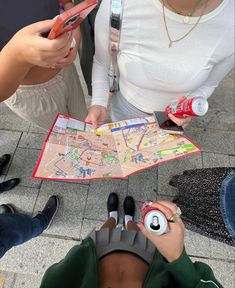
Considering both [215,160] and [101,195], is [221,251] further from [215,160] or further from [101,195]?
[101,195]

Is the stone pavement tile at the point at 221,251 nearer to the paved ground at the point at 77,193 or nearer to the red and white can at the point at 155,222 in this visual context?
the paved ground at the point at 77,193

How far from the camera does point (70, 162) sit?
1420 millimetres

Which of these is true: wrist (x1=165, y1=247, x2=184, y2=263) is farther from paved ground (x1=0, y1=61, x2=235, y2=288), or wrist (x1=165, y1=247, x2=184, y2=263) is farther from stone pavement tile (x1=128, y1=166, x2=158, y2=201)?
stone pavement tile (x1=128, y1=166, x2=158, y2=201)

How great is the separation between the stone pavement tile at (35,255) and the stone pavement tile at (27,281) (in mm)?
26

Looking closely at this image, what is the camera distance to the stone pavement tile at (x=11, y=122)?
271 cm

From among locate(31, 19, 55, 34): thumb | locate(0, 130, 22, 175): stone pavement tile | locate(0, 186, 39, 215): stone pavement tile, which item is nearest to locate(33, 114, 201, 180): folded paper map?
locate(31, 19, 55, 34): thumb

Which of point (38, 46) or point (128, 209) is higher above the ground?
point (38, 46)

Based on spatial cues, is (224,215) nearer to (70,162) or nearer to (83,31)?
(70,162)

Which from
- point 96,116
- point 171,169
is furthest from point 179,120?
point 171,169

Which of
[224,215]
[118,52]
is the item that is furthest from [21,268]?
[118,52]

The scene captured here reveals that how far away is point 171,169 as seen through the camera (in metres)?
2.56

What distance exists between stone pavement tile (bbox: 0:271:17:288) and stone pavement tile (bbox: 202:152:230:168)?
5.77 ft

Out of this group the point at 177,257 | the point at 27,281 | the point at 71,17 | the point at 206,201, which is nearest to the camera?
the point at 71,17

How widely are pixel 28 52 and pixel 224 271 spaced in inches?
78.2
